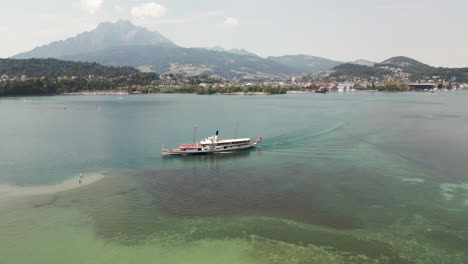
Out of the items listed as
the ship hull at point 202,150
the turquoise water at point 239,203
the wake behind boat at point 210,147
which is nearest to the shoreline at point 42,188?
the turquoise water at point 239,203

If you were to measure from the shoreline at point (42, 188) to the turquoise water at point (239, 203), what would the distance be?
0.57ft

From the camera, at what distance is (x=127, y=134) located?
181ft

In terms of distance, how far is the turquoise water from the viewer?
18.3 meters

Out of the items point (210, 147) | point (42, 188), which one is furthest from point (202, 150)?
point (42, 188)

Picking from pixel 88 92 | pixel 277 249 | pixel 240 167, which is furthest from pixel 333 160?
pixel 88 92

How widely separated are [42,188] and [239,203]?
1825cm

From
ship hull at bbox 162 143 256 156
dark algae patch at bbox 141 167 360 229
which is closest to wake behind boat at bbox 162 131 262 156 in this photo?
ship hull at bbox 162 143 256 156

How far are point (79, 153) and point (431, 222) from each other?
1569 inches

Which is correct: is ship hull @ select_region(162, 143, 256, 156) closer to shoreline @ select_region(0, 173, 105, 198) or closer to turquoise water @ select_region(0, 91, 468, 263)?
turquoise water @ select_region(0, 91, 468, 263)

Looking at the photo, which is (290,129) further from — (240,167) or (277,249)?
(277,249)

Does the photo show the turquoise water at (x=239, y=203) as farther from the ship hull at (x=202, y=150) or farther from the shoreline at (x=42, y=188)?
the ship hull at (x=202, y=150)

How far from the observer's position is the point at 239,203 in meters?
24.8

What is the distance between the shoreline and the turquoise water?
0.57 feet

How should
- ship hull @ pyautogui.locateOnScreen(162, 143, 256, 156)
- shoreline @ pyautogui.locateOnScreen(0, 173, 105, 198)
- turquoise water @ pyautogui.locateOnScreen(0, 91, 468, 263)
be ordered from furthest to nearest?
ship hull @ pyautogui.locateOnScreen(162, 143, 256, 156) → shoreline @ pyautogui.locateOnScreen(0, 173, 105, 198) → turquoise water @ pyautogui.locateOnScreen(0, 91, 468, 263)
